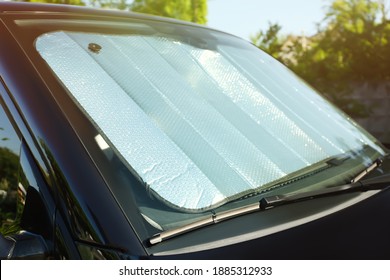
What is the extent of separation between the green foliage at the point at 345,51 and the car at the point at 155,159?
16.3 ft

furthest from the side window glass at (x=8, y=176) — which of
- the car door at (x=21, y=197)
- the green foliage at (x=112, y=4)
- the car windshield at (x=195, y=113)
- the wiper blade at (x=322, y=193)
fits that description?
the green foliage at (x=112, y=4)

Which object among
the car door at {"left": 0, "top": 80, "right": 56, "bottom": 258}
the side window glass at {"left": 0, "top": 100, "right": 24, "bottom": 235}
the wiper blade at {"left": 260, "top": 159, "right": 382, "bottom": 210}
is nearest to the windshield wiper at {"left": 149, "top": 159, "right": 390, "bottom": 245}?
the wiper blade at {"left": 260, "top": 159, "right": 382, "bottom": 210}

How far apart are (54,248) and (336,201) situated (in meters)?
0.87

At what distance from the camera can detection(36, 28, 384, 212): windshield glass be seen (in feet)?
5.49

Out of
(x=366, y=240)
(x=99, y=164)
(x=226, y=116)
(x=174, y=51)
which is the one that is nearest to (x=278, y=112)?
(x=226, y=116)

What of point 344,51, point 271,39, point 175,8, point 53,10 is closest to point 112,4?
point 175,8

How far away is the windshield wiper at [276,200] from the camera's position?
1.47m

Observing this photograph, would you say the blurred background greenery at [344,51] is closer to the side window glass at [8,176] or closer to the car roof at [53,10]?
the car roof at [53,10]

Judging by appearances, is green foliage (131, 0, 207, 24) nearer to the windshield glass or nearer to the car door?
the windshield glass

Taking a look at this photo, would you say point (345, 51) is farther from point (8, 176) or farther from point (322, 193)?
point (8, 176)

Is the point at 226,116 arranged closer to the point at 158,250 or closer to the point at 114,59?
the point at 114,59

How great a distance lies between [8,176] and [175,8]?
18.1ft

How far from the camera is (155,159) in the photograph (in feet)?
5.47

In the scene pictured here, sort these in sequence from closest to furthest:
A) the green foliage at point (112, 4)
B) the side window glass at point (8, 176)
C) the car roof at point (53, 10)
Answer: the side window glass at point (8, 176) → the car roof at point (53, 10) → the green foliage at point (112, 4)
